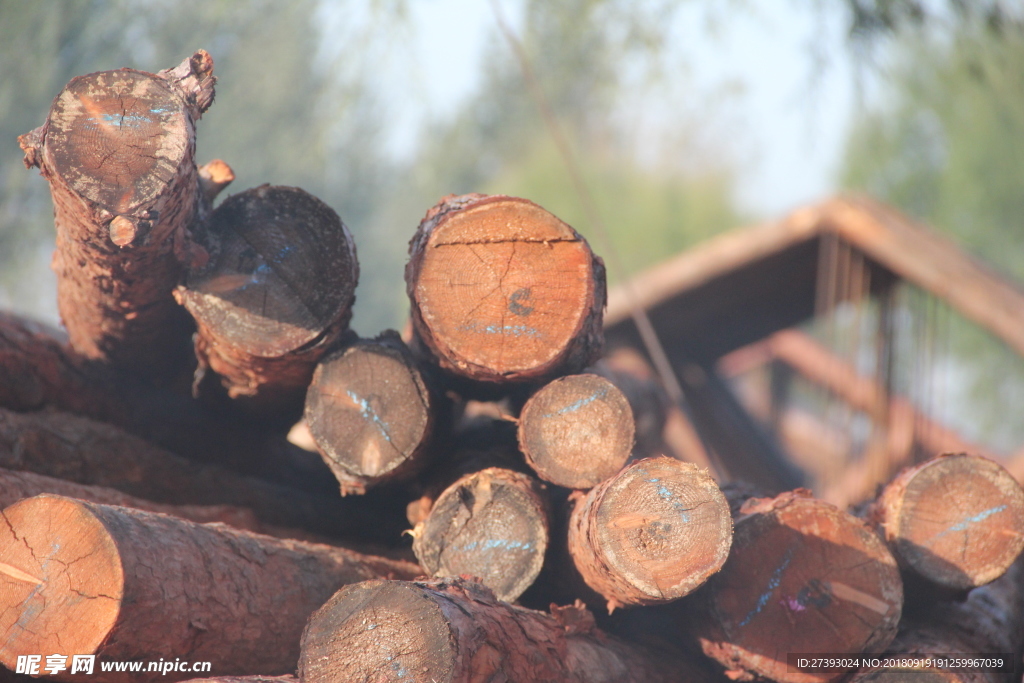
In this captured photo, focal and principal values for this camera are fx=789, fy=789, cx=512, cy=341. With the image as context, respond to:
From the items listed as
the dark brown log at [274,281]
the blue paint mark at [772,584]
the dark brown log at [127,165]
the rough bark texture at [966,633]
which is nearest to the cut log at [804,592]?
the blue paint mark at [772,584]

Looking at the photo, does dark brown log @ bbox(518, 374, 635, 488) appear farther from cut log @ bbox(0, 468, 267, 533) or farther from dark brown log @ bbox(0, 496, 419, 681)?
cut log @ bbox(0, 468, 267, 533)

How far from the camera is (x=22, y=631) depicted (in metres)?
1.73

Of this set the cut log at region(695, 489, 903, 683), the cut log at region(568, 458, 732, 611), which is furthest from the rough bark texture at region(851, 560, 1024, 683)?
the cut log at region(568, 458, 732, 611)

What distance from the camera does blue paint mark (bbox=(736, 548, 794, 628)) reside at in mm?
2186

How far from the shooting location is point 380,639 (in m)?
1.60

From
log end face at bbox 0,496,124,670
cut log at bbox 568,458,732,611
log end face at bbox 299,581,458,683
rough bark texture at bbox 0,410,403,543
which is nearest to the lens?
log end face at bbox 299,581,458,683

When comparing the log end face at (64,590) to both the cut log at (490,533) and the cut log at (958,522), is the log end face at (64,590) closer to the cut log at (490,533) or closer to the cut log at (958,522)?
the cut log at (490,533)

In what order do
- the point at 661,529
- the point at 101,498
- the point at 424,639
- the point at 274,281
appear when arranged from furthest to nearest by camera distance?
1. the point at 101,498
2. the point at 274,281
3. the point at 661,529
4. the point at 424,639

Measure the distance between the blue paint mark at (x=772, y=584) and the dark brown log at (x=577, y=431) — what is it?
20.5 inches

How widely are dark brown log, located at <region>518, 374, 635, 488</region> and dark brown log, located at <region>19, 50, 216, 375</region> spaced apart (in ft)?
3.45

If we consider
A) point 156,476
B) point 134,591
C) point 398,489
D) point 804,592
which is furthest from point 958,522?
point 156,476

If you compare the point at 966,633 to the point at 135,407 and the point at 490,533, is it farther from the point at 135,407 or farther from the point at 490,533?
the point at 135,407

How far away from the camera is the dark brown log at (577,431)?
85.2 inches

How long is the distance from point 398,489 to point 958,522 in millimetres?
1798
